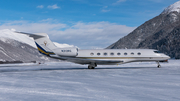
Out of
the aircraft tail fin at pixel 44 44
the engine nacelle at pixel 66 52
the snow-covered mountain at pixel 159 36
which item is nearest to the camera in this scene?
the engine nacelle at pixel 66 52

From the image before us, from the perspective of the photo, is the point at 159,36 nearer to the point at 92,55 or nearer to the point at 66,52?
the point at 92,55

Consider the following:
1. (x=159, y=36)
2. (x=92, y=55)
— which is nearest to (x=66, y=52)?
(x=92, y=55)

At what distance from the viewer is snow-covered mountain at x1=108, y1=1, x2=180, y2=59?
413ft

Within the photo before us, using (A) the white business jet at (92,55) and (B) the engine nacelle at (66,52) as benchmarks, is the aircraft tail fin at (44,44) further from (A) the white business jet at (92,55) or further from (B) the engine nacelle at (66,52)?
(B) the engine nacelle at (66,52)

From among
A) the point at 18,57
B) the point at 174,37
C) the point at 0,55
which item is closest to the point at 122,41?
the point at 174,37

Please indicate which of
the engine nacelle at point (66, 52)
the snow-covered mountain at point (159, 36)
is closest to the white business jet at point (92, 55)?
the engine nacelle at point (66, 52)

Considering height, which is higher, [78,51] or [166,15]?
[166,15]

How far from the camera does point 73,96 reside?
6770mm

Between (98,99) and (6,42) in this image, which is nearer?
(98,99)

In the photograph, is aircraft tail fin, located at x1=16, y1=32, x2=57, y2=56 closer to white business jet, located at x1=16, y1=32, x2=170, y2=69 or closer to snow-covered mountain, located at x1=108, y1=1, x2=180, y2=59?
white business jet, located at x1=16, y1=32, x2=170, y2=69

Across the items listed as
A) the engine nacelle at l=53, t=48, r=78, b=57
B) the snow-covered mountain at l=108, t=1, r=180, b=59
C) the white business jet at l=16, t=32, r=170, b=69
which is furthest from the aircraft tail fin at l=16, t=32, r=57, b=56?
the snow-covered mountain at l=108, t=1, r=180, b=59

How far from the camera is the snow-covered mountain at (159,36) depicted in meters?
126

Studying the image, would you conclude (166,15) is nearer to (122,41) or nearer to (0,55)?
(122,41)

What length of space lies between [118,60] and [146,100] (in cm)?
1803
